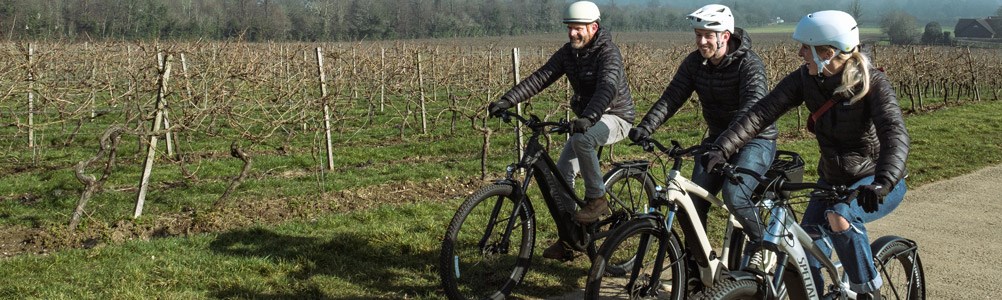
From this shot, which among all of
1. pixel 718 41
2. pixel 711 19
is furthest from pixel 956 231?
pixel 711 19

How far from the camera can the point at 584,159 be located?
5.34 metres

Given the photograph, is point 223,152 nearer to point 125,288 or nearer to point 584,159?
point 125,288

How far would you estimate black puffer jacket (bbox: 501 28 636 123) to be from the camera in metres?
5.40

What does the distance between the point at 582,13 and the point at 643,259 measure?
1.86m

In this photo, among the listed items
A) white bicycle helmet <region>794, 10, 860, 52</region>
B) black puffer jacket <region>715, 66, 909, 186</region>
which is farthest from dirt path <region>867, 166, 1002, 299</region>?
white bicycle helmet <region>794, 10, 860, 52</region>

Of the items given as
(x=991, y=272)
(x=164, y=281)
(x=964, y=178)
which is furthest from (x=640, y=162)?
(x=964, y=178)

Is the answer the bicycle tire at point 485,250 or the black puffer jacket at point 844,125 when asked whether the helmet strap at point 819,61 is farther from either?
the bicycle tire at point 485,250

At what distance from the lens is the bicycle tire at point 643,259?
3922 millimetres

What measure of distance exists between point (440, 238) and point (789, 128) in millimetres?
13317

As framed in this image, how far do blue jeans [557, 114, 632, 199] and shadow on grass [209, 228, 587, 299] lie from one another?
690 mm

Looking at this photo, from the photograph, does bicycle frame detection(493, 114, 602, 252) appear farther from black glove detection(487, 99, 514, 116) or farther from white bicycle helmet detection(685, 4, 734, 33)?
white bicycle helmet detection(685, 4, 734, 33)

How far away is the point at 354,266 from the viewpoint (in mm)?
6184

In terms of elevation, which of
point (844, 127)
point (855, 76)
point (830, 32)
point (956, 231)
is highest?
point (830, 32)

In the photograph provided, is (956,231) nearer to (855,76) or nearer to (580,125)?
→ (580,125)
